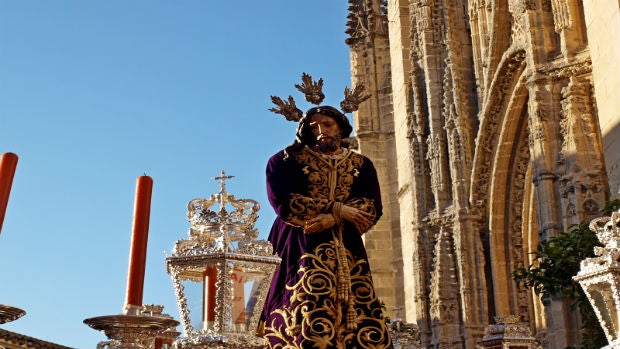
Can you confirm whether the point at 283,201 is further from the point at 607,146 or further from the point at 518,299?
the point at 518,299

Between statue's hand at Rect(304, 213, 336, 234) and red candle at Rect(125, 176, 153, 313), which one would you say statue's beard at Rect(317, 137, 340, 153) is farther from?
red candle at Rect(125, 176, 153, 313)

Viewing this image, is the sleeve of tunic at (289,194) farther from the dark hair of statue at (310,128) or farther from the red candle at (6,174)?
the red candle at (6,174)

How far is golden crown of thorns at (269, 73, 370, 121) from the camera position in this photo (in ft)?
20.0

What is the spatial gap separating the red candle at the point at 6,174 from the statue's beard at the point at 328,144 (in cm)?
235

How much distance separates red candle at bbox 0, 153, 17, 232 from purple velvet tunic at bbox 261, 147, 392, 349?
1897 millimetres

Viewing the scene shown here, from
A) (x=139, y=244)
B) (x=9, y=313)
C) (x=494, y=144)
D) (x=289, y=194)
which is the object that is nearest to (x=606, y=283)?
(x=289, y=194)

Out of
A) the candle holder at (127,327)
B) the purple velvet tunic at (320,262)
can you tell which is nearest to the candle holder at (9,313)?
the candle holder at (127,327)

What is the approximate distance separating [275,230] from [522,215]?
43.0 ft

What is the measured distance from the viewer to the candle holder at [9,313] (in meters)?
3.75

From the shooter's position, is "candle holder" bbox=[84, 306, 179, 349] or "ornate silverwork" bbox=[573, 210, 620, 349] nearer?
"candle holder" bbox=[84, 306, 179, 349]

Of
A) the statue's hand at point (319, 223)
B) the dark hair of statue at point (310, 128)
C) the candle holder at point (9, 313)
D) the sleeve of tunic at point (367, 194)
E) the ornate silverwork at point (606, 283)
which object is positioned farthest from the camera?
the dark hair of statue at point (310, 128)

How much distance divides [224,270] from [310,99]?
1.74 meters

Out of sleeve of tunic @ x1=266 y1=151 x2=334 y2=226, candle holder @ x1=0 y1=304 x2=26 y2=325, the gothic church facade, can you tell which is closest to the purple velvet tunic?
sleeve of tunic @ x1=266 y1=151 x2=334 y2=226

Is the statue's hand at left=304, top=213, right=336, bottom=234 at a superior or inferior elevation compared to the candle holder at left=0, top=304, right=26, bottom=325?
superior
